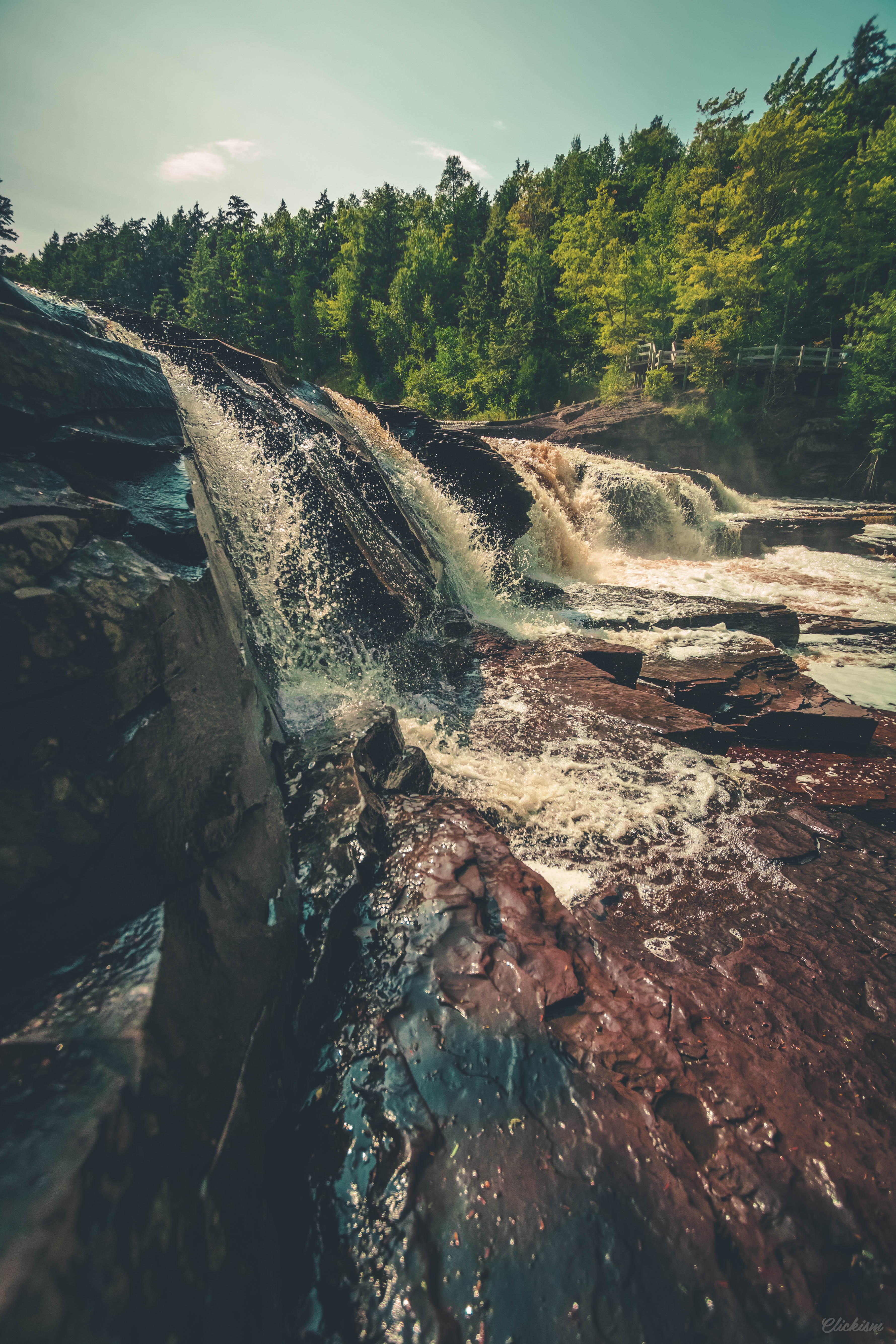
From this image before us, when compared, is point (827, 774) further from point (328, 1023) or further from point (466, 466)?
point (466, 466)

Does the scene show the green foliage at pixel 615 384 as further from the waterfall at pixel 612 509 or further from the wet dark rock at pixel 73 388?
the wet dark rock at pixel 73 388

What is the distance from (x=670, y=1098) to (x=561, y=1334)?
2.52 feet

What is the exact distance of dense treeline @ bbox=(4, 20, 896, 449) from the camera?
2091 cm

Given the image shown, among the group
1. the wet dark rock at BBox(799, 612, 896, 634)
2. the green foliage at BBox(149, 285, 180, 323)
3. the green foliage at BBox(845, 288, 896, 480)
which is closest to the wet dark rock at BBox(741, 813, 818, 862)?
the wet dark rock at BBox(799, 612, 896, 634)

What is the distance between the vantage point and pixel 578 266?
91.5 ft

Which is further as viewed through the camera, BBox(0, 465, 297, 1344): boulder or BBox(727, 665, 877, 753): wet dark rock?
BBox(727, 665, 877, 753): wet dark rock

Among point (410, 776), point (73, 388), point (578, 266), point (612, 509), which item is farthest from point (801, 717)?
point (578, 266)

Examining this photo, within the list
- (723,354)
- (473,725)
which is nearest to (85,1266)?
(473,725)

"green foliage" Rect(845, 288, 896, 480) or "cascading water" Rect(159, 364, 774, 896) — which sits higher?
"green foliage" Rect(845, 288, 896, 480)

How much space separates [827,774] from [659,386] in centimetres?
2279

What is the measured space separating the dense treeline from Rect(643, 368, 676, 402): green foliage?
1505mm

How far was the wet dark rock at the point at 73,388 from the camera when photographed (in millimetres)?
1970

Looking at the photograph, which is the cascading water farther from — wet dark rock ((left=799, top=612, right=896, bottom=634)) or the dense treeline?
the dense treeline

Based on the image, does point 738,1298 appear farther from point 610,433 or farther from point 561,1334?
point 610,433
